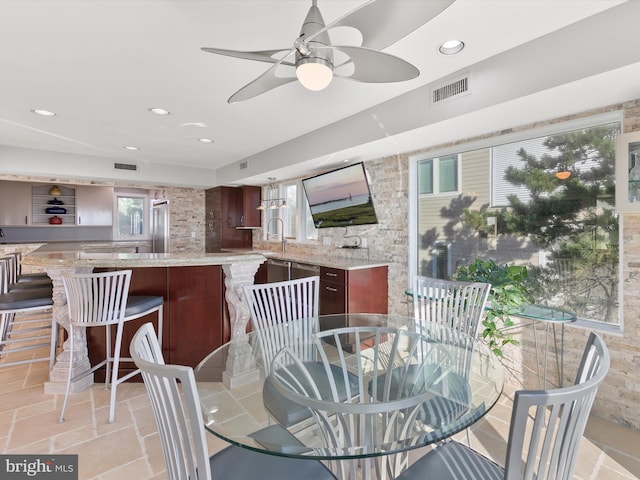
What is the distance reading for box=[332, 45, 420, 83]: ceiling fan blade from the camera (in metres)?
1.43

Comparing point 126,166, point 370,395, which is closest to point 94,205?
point 126,166

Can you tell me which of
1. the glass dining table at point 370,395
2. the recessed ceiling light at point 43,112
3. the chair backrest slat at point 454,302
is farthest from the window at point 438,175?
the recessed ceiling light at point 43,112

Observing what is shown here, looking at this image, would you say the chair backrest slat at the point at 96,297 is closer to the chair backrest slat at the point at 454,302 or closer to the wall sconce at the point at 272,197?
the chair backrest slat at the point at 454,302

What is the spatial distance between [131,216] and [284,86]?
6.88 m

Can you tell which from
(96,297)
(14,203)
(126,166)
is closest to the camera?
(96,297)

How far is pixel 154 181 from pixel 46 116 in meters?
2.36

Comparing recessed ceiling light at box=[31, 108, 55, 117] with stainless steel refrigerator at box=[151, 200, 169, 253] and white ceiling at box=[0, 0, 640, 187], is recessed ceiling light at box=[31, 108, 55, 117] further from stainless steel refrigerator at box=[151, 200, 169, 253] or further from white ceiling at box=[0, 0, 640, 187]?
stainless steel refrigerator at box=[151, 200, 169, 253]

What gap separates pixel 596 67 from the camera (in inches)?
70.6

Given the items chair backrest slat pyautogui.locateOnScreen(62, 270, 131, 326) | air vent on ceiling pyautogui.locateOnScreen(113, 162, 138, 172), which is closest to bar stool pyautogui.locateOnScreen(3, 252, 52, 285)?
chair backrest slat pyautogui.locateOnScreen(62, 270, 131, 326)

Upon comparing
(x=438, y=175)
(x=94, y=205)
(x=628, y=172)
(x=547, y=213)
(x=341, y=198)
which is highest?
(x=94, y=205)

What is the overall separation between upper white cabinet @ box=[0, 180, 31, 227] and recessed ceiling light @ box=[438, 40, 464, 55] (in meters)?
8.47

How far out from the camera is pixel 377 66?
1.55m

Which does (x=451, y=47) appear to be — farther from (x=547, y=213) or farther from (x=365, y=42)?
(x=547, y=213)

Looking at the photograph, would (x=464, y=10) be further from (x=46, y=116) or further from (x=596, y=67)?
(x=46, y=116)
